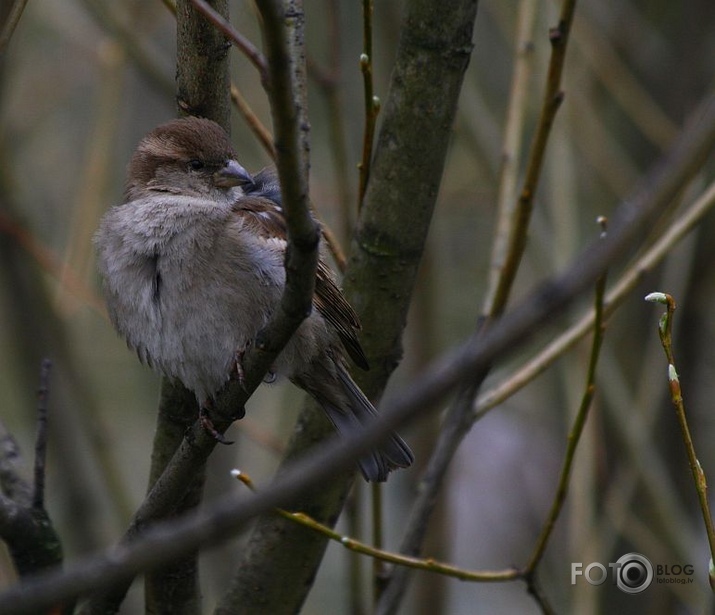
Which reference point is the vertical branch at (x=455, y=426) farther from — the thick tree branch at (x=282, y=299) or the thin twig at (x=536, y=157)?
the thick tree branch at (x=282, y=299)

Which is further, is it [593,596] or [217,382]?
[593,596]

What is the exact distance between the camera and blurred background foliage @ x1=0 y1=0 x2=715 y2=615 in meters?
4.47

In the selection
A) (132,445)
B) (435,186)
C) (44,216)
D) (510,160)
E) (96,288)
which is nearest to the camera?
(435,186)

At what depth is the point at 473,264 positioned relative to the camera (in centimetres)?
698

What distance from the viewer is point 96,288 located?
6.94m

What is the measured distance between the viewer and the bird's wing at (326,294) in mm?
3059

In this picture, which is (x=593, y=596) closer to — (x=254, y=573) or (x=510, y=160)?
(x=254, y=573)

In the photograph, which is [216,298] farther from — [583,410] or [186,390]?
[583,410]

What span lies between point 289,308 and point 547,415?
4.44m

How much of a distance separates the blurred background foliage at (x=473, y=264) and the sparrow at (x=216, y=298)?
703mm

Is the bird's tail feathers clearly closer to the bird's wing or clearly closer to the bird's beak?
the bird's wing

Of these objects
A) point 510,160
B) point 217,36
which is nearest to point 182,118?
point 217,36

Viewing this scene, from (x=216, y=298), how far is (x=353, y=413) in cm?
56

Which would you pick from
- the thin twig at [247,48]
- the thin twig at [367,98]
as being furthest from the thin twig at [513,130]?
the thin twig at [247,48]
